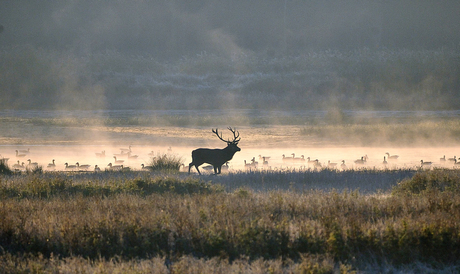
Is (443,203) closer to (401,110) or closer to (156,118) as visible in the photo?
(156,118)

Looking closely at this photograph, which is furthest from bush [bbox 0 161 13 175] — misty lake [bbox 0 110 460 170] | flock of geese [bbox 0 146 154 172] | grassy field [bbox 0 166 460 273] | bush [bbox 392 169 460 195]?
bush [bbox 392 169 460 195]

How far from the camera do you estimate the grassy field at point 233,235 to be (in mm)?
7418

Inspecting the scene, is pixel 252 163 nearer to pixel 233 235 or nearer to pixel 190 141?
pixel 233 235

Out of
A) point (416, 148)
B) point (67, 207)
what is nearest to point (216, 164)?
point (67, 207)

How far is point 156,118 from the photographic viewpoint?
5662cm

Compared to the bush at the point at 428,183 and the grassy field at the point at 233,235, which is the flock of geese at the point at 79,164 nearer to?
the grassy field at the point at 233,235

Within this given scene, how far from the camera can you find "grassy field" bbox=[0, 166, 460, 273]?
7418mm

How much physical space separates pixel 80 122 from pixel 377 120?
110ft

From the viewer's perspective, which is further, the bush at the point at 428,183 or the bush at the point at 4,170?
the bush at the point at 4,170

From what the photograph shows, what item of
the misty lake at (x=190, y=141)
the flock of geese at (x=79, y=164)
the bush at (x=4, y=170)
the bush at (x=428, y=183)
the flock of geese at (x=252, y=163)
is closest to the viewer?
the bush at (x=428, y=183)

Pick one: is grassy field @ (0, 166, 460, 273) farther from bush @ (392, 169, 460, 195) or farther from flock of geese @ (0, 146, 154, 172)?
flock of geese @ (0, 146, 154, 172)

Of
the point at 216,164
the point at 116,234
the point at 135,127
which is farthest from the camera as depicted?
the point at 135,127

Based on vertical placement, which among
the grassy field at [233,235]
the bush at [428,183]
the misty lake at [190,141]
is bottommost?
the grassy field at [233,235]

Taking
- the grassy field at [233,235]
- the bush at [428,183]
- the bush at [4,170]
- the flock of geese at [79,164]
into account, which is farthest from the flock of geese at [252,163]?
the grassy field at [233,235]
